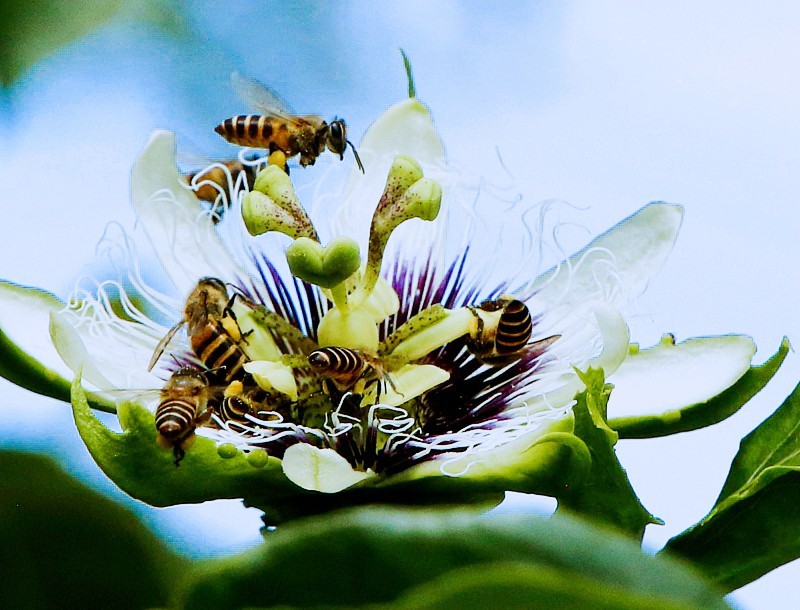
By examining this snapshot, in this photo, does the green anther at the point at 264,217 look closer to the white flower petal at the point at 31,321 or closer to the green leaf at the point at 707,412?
the white flower petal at the point at 31,321

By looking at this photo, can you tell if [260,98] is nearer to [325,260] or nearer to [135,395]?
[325,260]

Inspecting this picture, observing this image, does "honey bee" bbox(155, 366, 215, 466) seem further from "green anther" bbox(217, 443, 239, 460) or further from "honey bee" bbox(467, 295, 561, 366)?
"honey bee" bbox(467, 295, 561, 366)

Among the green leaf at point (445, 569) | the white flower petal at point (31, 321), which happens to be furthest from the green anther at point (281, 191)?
the green leaf at point (445, 569)

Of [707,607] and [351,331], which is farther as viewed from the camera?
[351,331]

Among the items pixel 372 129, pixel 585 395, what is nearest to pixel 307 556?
pixel 585 395

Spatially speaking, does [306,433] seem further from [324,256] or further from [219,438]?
[324,256]

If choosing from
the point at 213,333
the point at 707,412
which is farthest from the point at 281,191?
the point at 707,412
